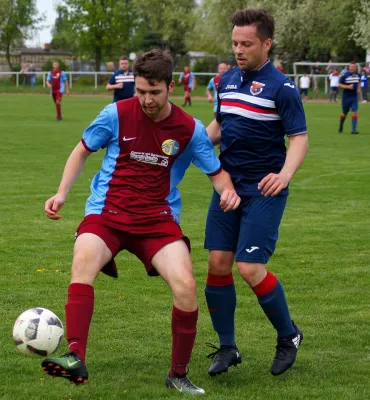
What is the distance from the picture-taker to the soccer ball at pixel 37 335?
4895 mm

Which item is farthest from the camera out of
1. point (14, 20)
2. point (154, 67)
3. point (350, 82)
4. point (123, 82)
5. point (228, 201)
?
point (14, 20)

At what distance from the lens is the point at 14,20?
83.3 m

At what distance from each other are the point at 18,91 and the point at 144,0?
2978 cm

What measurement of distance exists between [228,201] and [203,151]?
1.09 ft

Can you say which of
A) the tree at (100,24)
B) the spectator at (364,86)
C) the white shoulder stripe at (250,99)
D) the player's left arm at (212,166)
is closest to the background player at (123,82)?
the white shoulder stripe at (250,99)

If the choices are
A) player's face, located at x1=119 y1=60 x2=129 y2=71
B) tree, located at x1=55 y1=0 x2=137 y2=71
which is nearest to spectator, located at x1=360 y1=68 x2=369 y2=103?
player's face, located at x1=119 y1=60 x2=129 y2=71

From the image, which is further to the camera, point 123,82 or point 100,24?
point 100,24

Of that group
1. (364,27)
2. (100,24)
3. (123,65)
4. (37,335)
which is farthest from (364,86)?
(37,335)

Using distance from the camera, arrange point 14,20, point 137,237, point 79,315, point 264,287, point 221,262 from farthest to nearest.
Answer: point 14,20 < point 221,262 < point 264,287 < point 137,237 < point 79,315

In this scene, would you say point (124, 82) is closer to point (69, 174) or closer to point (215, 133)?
point (215, 133)

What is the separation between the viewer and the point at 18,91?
57.6 meters

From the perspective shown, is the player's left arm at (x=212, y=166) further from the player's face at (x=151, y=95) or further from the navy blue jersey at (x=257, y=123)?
the player's face at (x=151, y=95)

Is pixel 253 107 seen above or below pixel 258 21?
below

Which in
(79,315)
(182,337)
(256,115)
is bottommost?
(182,337)
